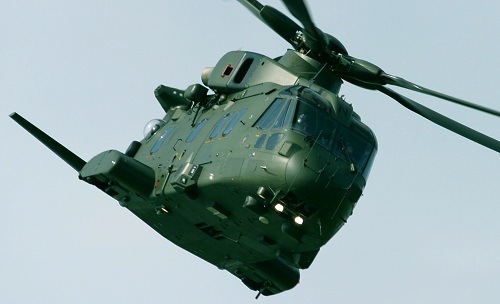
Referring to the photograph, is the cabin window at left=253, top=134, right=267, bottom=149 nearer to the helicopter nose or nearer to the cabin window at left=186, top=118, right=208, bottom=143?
the helicopter nose

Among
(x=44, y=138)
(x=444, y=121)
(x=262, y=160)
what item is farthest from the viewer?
(x=44, y=138)

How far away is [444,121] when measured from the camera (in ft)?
102

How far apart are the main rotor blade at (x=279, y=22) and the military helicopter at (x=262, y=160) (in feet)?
0.08

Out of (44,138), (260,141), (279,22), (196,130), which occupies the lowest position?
(44,138)

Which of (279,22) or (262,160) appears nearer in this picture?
(262,160)

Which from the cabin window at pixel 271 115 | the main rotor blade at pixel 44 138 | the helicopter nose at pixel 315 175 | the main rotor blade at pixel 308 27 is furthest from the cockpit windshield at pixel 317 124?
the main rotor blade at pixel 44 138

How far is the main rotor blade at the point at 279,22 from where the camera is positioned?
32469 mm

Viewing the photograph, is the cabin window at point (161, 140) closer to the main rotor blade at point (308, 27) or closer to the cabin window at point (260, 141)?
the main rotor blade at point (308, 27)

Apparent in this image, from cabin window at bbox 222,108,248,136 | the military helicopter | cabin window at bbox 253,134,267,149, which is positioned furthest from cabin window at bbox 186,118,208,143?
cabin window at bbox 253,134,267,149

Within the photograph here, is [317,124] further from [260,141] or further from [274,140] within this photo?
[260,141]

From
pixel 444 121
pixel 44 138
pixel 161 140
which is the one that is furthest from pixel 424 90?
pixel 44 138

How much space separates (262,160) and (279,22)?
5.10m

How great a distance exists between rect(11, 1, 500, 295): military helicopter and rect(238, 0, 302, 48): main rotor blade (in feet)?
0.08

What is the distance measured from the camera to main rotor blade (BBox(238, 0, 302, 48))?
1278 inches
